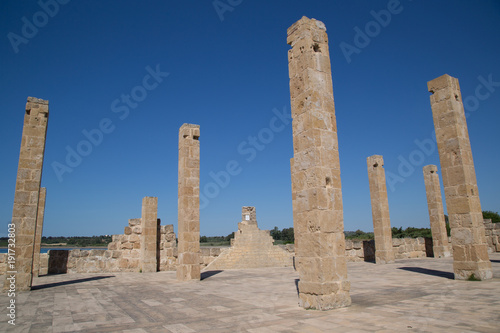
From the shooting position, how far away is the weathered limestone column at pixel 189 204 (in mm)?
10962

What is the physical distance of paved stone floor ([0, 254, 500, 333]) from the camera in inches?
168

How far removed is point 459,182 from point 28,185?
1241cm

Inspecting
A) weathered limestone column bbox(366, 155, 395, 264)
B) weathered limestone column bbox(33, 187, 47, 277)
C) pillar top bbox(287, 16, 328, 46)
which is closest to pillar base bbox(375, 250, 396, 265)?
weathered limestone column bbox(366, 155, 395, 264)

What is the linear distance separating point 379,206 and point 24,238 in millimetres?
14624

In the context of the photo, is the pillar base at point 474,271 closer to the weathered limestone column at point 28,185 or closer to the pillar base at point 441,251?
the pillar base at point 441,251

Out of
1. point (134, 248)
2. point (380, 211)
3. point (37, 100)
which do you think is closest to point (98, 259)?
point (134, 248)

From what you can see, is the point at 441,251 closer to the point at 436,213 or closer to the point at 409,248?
the point at 409,248

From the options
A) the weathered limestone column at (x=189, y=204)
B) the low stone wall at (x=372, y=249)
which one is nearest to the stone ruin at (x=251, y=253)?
the low stone wall at (x=372, y=249)

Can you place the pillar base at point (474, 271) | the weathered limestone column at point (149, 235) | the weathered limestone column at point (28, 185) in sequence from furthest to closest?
the weathered limestone column at point (149, 235), the weathered limestone column at point (28, 185), the pillar base at point (474, 271)

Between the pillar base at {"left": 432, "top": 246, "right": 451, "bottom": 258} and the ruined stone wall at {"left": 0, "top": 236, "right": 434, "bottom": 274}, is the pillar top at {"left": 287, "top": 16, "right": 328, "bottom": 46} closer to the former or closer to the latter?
the ruined stone wall at {"left": 0, "top": 236, "right": 434, "bottom": 274}

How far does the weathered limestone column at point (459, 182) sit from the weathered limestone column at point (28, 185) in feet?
38.9

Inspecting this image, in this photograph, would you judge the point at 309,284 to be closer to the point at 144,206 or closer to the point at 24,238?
the point at 24,238

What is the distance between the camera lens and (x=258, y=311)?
5.33m

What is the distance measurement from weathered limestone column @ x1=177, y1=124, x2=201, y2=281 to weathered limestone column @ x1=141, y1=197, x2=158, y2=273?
3423 millimetres
